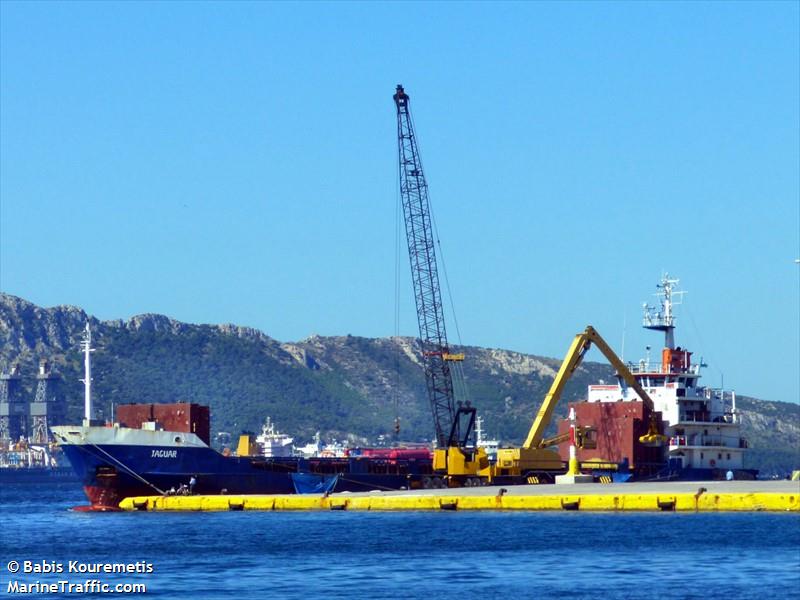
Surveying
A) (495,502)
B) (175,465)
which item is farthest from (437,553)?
(175,465)

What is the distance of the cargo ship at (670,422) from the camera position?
105312 millimetres

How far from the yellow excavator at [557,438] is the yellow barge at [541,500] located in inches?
419

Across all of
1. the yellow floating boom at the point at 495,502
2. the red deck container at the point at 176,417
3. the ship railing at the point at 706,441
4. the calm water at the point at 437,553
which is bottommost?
the calm water at the point at 437,553

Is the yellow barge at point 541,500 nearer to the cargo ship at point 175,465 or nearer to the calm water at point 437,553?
the calm water at point 437,553

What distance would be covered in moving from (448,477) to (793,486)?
26414 millimetres

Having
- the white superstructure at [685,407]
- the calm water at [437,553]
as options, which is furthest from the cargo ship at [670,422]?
the calm water at [437,553]

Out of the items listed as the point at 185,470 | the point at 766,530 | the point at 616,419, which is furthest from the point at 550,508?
the point at 616,419

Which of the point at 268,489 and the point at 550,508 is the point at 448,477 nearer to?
the point at 268,489

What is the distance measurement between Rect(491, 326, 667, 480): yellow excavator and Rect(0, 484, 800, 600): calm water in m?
22.4

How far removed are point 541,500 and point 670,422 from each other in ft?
107

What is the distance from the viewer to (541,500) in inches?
3056

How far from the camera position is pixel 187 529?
69.9 metres

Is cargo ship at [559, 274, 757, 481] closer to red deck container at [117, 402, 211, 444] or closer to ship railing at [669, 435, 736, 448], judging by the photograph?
ship railing at [669, 435, 736, 448]

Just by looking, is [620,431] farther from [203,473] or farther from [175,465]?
[175,465]
